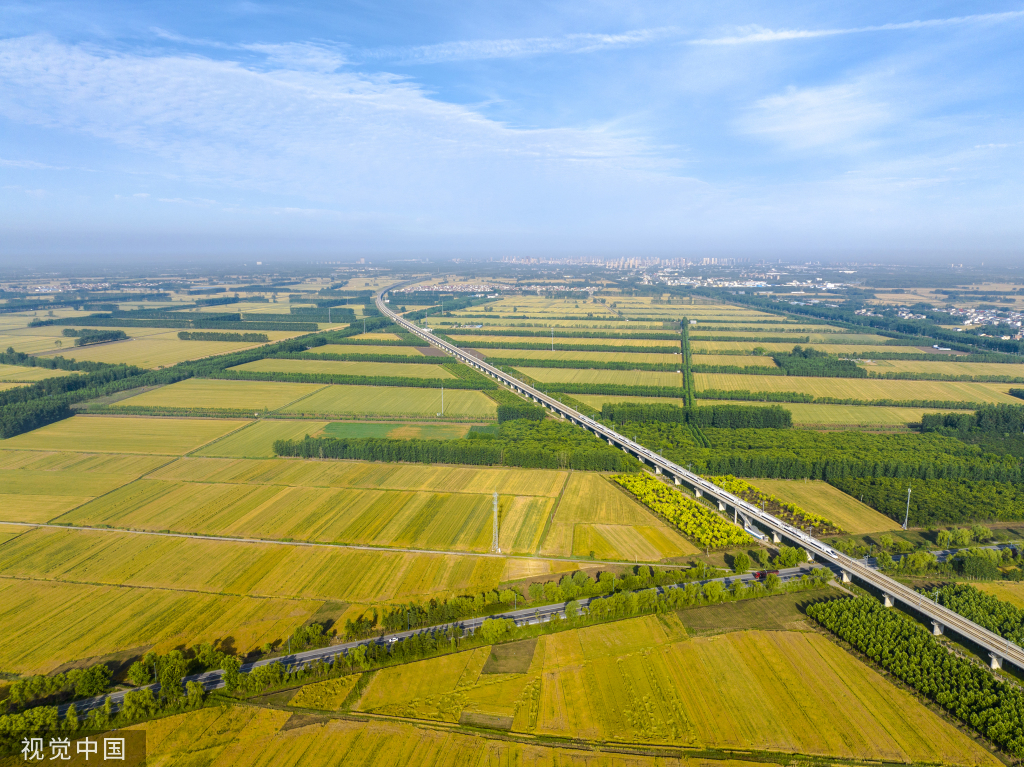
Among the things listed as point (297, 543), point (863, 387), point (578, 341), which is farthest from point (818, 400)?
point (297, 543)

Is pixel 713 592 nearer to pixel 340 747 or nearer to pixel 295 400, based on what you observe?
pixel 340 747

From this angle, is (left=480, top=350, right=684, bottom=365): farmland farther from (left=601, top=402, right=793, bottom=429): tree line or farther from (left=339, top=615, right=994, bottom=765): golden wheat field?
(left=339, top=615, right=994, bottom=765): golden wheat field

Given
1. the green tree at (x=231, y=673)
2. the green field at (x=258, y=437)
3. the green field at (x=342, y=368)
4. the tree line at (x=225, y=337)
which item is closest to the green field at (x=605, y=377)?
the green field at (x=342, y=368)

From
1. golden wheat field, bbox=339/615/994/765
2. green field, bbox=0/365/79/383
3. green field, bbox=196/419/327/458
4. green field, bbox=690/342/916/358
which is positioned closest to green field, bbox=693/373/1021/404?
green field, bbox=690/342/916/358

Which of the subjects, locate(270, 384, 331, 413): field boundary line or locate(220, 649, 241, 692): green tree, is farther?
locate(270, 384, 331, 413): field boundary line

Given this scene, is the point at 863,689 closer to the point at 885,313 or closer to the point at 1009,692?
the point at 1009,692
